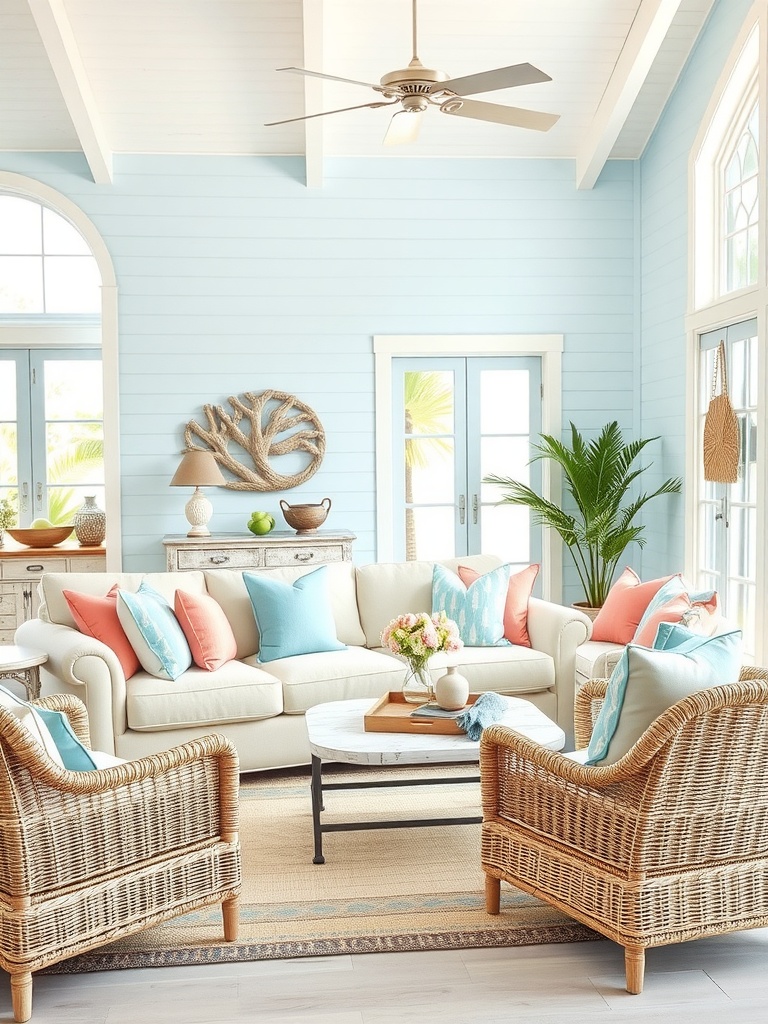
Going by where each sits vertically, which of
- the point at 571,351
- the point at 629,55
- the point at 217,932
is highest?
the point at 629,55

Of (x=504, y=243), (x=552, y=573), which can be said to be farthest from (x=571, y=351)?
(x=552, y=573)

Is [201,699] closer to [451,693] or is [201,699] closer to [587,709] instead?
[451,693]

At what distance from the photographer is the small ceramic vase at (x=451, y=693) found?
368 cm

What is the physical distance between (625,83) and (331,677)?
3877 mm

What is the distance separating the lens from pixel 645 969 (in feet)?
8.79

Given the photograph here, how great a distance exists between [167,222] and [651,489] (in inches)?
142

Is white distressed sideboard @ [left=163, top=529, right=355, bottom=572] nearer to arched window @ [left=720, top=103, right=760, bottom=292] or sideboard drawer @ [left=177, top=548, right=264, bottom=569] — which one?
sideboard drawer @ [left=177, top=548, right=264, bottom=569]

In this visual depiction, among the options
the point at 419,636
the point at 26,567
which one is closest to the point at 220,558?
the point at 26,567

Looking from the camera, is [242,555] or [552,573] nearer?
[242,555]

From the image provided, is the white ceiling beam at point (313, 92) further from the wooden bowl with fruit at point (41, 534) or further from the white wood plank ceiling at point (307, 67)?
the wooden bowl with fruit at point (41, 534)

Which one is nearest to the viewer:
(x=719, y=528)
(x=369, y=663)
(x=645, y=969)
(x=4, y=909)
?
(x=4, y=909)

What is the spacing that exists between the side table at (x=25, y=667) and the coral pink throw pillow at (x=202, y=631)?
1.99 ft

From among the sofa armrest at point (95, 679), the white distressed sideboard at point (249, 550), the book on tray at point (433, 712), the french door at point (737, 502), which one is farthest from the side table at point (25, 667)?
the french door at point (737, 502)

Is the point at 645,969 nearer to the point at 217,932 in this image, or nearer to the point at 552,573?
the point at 217,932
